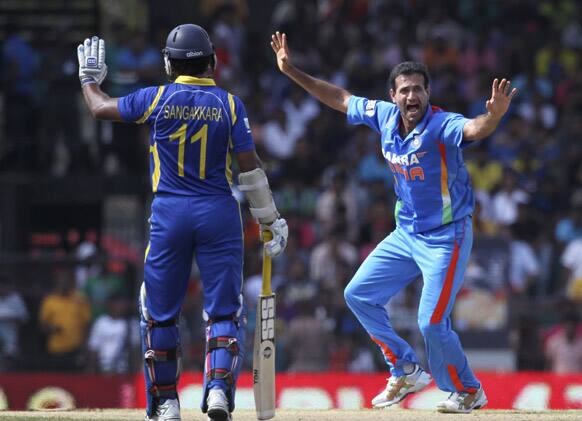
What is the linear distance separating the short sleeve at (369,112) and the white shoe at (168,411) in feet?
7.94

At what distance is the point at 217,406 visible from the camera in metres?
8.03

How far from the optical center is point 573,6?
67.7 ft

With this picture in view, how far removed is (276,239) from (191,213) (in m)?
0.60

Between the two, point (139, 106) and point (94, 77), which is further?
point (94, 77)

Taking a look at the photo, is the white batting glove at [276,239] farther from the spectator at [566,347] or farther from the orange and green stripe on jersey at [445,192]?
the spectator at [566,347]

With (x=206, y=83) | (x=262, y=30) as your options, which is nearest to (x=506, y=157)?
(x=262, y=30)

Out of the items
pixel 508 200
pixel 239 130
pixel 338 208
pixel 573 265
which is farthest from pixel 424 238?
pixel 508 200

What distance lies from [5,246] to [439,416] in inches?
358

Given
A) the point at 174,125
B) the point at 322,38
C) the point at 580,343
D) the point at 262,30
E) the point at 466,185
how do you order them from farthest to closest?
the point at 262,30
the point at 322,38
the point at 580,343
the point at 466,185
the point at 174,125

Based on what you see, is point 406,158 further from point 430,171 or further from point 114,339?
point 114,339

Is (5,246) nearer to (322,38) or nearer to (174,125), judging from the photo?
(322,38)

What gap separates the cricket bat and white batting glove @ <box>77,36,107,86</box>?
1.55 metres

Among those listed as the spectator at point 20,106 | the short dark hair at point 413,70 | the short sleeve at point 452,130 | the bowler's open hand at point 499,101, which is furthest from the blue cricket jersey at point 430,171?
the spectator at point 20,106

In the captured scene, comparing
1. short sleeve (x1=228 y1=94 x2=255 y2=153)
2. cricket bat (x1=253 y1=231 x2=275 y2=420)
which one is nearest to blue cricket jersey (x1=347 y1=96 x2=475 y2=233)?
cricket bat (x1=253 y1=231 x2=275 y2=420)
